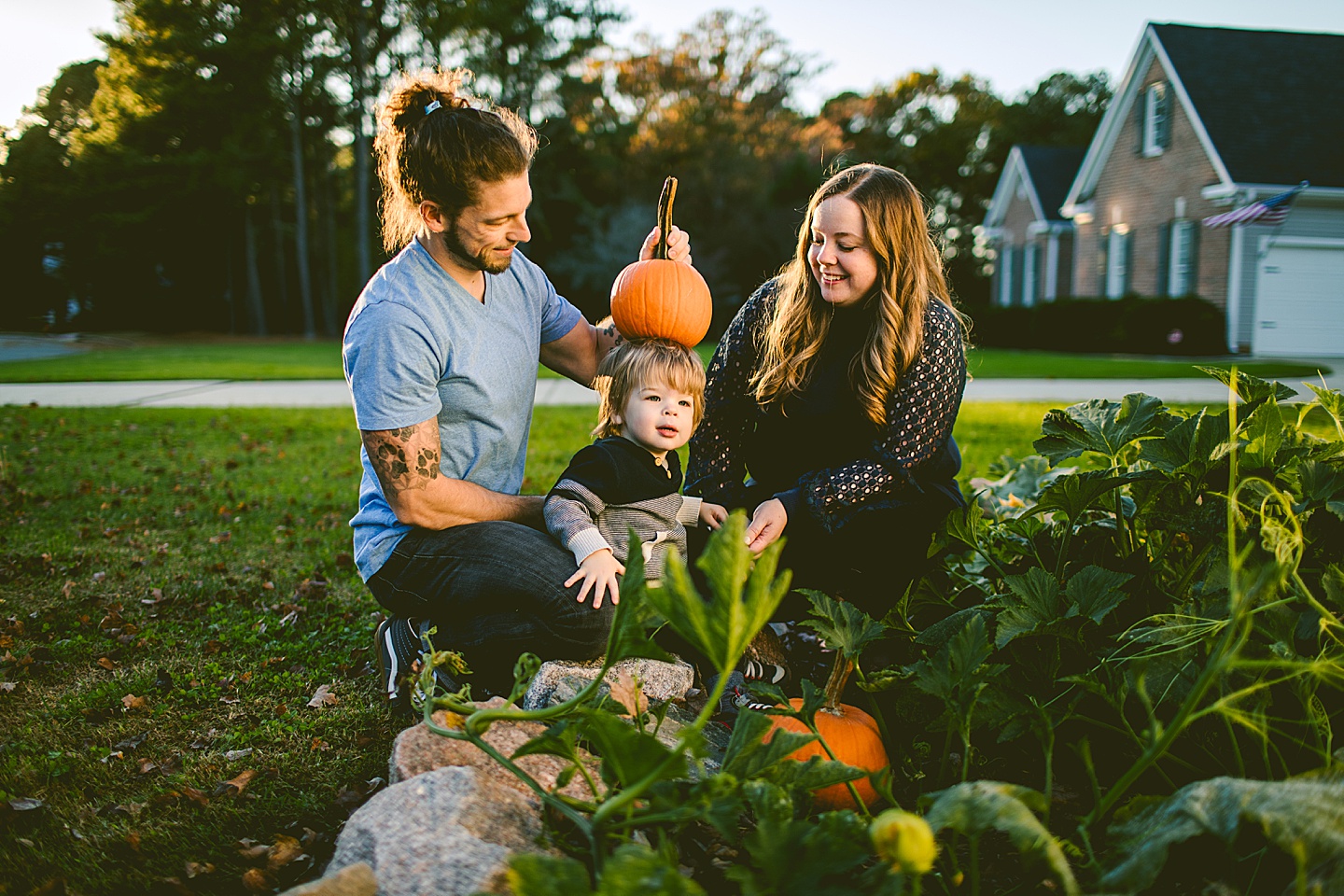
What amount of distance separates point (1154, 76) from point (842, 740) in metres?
21.6

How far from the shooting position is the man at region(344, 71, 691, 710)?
2406 millimetres

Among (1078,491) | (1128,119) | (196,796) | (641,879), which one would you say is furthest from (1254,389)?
(1128,119)

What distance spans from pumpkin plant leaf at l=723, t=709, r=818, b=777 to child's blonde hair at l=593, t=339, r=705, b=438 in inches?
51.8

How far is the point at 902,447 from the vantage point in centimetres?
267

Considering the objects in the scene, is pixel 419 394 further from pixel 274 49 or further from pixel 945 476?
pixel 274 49

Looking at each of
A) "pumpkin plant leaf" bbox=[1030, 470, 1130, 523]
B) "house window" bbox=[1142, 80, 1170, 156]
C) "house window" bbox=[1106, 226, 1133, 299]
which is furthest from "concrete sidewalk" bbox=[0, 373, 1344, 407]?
"house window" bbox=[1106, 226, 1133, 299]

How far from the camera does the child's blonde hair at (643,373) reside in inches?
101

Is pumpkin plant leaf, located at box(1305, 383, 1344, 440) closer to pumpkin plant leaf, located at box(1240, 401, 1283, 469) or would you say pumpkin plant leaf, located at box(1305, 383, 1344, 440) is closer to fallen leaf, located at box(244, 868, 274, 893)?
pumpkin plant leaf, located at box(1240, 401, 1283, 469)

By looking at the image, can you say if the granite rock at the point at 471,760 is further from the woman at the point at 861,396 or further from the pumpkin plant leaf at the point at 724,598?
the woman at the point at 861,396

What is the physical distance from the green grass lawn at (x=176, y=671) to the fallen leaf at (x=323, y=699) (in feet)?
0.05

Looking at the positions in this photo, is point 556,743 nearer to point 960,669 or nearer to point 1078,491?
point 960,669

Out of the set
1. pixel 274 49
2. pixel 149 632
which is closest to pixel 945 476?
pixel 149 632

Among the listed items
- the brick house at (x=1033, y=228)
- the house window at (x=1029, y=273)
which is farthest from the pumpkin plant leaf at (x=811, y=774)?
the house window at (x=1029, y=273)

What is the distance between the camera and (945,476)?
2820mm
